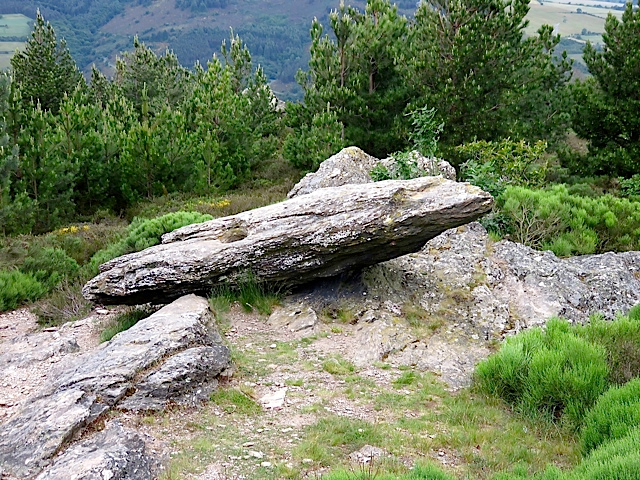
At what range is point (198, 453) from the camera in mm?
4121

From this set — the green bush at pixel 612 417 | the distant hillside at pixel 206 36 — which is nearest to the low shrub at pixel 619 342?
the green bush at pixel 612 417

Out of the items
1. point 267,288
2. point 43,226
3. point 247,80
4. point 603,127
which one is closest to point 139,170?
point 43,226

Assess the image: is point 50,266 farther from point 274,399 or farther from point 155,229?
point 274,399

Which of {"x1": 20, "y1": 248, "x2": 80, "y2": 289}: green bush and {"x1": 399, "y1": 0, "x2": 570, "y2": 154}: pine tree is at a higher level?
{"x1": 399, "y1": 0, "x2": 570, "y2": 154}: pine tree

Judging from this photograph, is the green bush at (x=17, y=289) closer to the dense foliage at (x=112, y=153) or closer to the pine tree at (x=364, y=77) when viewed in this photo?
the dense foliage at (x=112, y=153)

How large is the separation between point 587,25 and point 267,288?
16379 cm

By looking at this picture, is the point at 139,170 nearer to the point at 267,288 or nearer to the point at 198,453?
the point at 267,288

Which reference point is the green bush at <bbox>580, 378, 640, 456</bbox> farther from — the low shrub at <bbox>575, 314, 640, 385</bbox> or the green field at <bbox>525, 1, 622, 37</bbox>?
the green field at <bbox>525, 1, 622, 37</bbox>

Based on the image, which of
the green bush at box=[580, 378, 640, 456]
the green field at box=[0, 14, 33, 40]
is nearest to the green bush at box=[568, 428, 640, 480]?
the green bush at box=[580, 378, 640, 456]

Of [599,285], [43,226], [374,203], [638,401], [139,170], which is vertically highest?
[374,203]

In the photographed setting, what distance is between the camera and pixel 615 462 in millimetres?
3195

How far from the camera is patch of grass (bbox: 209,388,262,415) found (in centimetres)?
488

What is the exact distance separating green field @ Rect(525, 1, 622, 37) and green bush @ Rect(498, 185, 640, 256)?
13417 cm

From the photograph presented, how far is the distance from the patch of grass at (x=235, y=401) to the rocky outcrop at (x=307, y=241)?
6.71 ft
